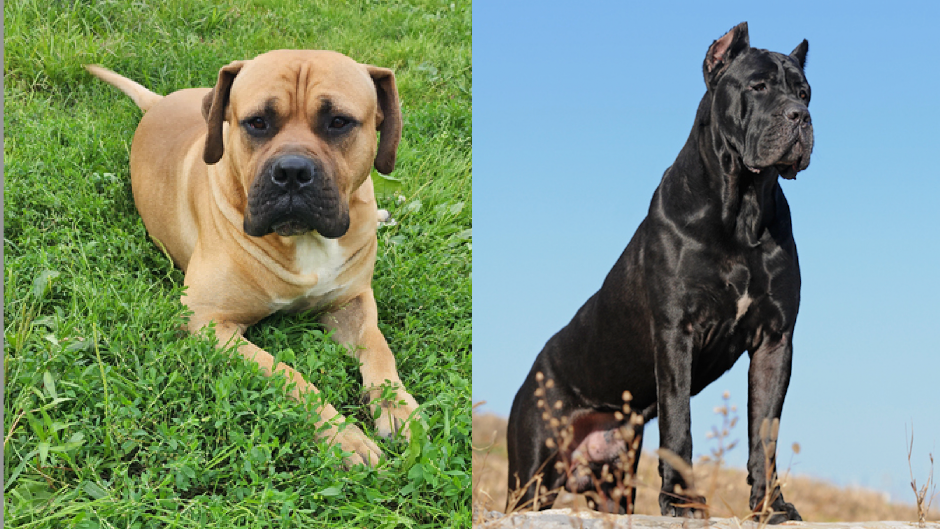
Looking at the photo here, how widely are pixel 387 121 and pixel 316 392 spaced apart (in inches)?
35.2

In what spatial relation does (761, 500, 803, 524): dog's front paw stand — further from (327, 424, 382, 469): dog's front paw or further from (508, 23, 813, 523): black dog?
(327, 424, 382, 469): dog's front paw

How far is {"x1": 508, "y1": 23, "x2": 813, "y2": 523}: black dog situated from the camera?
217cm

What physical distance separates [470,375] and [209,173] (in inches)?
45.1

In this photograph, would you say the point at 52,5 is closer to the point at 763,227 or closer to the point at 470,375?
the point at 470,375

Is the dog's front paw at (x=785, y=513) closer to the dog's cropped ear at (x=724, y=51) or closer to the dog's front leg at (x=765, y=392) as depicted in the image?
the dog's front leg at (x=765, y=392)

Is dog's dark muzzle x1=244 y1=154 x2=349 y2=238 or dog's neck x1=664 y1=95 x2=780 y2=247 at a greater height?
dog's neck x1=664 y1=95 x2=780 y2=247

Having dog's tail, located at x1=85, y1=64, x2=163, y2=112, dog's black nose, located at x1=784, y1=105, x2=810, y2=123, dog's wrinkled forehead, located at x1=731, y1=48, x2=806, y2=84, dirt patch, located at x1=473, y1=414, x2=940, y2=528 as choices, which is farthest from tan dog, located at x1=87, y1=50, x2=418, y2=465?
dog's black nose, located at x1=784, y1=105, x2=810, y2=123

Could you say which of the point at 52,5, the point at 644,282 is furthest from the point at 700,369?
the point at 52,5

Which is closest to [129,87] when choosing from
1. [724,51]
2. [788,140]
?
[724,51]

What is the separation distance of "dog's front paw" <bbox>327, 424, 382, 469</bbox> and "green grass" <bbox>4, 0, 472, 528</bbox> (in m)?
0.04

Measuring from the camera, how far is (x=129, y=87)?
3.55m

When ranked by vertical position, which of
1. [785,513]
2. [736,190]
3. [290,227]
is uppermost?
[736,190]

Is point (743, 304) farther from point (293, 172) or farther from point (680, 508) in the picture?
point (293, 172)

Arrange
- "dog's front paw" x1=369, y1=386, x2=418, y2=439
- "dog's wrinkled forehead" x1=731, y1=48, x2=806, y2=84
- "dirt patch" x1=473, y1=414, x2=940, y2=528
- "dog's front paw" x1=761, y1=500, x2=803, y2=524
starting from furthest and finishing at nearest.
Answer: "dog's front paw" x1=369, y1=386, x2=418, y2=439
"dog's wrinkled forehead" x1=731, y1=48, x2=806, y2=84
"dog's front paw" x1=761, y1=500, x2=803, y2=524
"dirt patch" x1=473, y1=414, x2=940, y2=528
